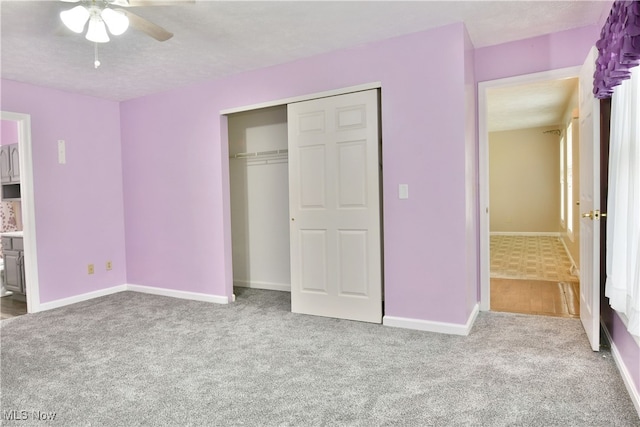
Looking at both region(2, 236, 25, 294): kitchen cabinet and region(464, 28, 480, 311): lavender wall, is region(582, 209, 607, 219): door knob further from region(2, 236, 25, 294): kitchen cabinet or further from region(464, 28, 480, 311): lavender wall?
region(2, 236, 25, 294): kitchen cabinet

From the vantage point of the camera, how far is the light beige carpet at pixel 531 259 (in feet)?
16.2

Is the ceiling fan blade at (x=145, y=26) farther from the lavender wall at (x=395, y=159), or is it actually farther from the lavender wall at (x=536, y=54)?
the lavender wall at (x=536, y=54)

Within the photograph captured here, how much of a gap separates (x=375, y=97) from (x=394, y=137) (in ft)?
1.23

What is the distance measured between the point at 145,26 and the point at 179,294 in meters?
2.94

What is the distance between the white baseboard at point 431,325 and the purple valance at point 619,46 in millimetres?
1804

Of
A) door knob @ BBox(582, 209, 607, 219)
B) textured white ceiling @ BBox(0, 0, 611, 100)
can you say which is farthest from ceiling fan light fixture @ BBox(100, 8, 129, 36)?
door knob @ BBox(582, 209, 607, 219)

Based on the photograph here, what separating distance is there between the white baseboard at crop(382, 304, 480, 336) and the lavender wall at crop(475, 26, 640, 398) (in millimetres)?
917

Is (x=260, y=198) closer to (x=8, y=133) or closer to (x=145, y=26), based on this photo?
(x=145, y=26)

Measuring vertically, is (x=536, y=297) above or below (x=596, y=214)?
below

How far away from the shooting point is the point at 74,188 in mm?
4371

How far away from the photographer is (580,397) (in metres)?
2.03

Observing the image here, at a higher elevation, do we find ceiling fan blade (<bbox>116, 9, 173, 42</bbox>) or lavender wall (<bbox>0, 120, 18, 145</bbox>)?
ceiling fan blade (<bbox>116, 9, 173, 42</bbox>)

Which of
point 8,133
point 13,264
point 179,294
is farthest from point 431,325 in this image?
point 8,133

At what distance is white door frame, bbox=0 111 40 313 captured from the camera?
3.97 metres
